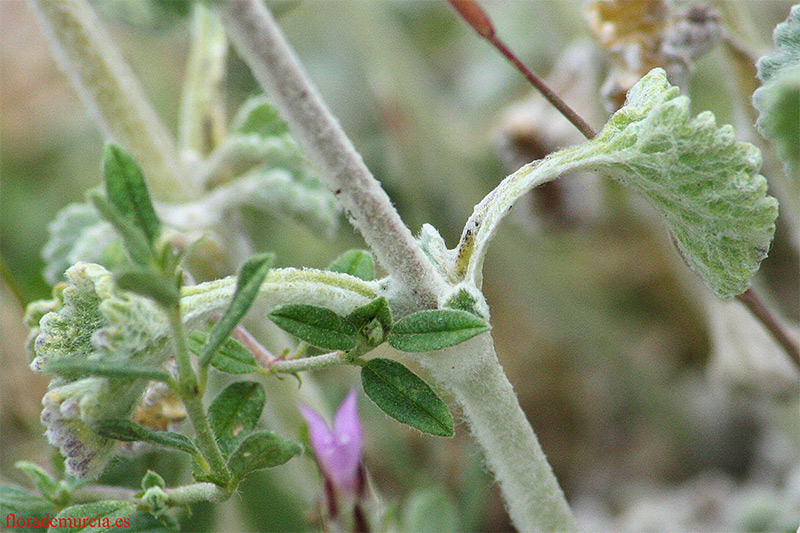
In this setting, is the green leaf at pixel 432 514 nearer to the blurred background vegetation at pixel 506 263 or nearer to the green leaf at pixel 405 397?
the blurred background vegetation at pixel 506 263

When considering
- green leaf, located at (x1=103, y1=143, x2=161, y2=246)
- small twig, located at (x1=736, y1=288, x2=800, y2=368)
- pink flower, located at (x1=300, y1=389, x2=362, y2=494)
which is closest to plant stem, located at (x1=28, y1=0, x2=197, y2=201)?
pink flower, located at (x1=300, y1=389, x2=362, y2=494)

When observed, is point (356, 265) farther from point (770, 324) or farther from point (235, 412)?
point (770, 324)

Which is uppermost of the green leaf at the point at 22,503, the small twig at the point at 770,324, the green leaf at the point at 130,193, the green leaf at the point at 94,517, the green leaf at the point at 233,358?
the green leaf at the point at 130,193

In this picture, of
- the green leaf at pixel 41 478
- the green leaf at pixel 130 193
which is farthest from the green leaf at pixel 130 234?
the green leaf at pixel 41 478

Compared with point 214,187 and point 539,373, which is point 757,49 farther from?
point 539,373

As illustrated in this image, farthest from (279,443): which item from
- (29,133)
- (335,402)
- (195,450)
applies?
(29,133)

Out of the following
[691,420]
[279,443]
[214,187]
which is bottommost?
[691,420]
